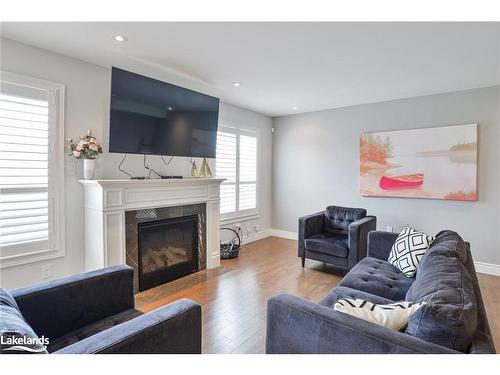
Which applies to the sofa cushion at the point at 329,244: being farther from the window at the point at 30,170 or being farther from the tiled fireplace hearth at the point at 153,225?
the window at the point at 30,170

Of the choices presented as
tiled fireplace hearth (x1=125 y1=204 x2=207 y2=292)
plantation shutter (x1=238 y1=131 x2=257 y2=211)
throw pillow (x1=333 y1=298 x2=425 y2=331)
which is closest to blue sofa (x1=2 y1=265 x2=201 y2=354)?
throw pillow (x1=333 y1=298 x2=425 y2=331)

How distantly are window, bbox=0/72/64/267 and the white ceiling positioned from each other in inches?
18.5

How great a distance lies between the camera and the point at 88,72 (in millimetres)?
3021

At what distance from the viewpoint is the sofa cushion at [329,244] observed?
353 centimetres

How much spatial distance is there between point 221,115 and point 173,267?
246 centimetres

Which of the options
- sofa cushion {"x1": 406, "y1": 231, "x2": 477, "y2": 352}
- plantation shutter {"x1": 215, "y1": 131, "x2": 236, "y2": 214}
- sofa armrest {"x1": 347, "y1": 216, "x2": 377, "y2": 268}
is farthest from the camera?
plantation shutter {"x1": 215, "y1": 131, "x2": 236, "y2": 214}

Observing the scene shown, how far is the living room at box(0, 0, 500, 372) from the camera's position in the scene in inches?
56.5

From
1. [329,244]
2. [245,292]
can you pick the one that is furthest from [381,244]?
[245,292]

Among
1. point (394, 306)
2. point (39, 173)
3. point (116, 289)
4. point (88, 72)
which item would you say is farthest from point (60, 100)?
point (394, 306)

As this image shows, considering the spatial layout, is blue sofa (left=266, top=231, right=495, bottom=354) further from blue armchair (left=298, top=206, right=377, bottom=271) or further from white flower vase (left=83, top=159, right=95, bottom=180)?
white flower vase (left=83, top=159, right=95, bottom=180)

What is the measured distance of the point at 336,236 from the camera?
12.9ft

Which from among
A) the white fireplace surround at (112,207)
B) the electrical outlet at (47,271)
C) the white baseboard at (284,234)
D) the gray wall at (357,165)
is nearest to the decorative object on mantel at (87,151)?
the white fireplace surround at (112,207)
